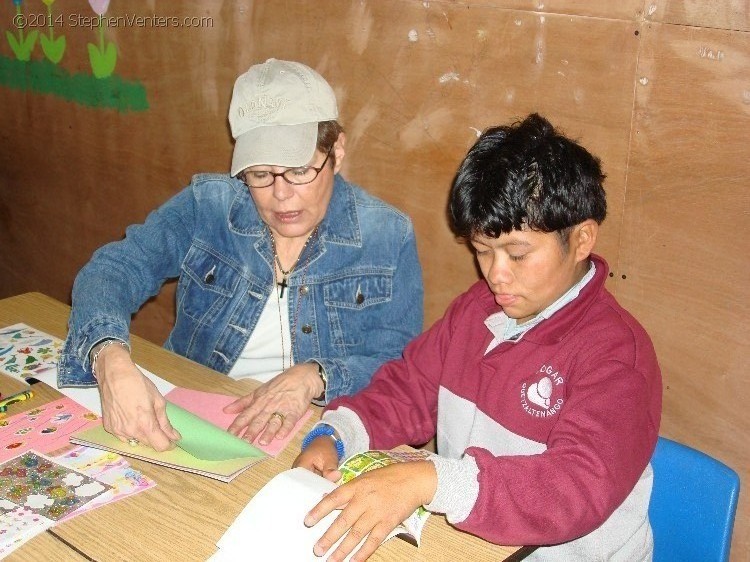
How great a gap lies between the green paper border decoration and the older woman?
1.19 meters

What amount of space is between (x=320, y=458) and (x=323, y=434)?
81 millimetres

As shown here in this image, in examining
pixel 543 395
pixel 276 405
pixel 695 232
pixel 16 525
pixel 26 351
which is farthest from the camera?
pixel 26 351

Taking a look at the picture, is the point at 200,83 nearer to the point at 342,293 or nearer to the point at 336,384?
the point at 342,293

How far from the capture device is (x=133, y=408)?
1580mm

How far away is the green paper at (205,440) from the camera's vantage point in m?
1.54

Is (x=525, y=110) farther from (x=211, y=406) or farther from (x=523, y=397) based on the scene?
(x=211, y=406)

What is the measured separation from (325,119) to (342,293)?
422 millimetres

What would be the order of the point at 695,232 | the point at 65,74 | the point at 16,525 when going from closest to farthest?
1. the point at 16,525
2. the point at 695,232
3. the point at 65,74

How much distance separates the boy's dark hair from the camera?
1482 millimetres

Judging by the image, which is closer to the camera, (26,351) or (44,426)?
(44,426)

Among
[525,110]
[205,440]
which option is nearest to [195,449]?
[205,440]

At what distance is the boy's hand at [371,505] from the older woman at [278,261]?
0.56 metres

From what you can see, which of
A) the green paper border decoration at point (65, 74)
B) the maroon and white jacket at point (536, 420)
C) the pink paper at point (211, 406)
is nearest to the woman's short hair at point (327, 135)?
the maroon and white jacket at point (536, 420)

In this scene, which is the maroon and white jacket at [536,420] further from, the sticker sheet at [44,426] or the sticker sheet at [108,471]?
the sticker sheet at [44,426]
